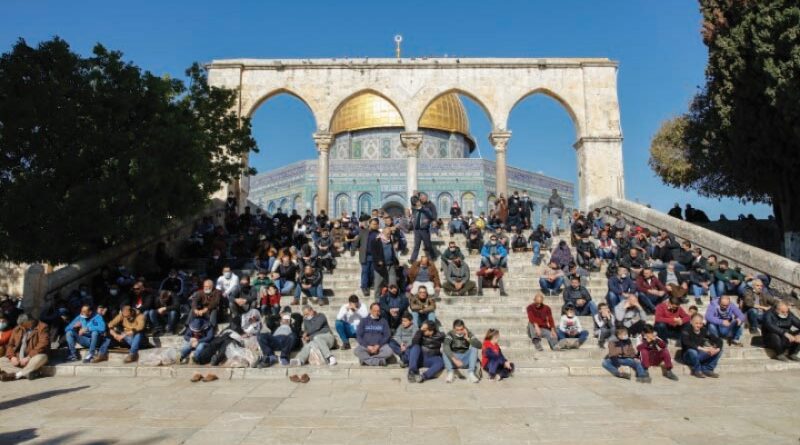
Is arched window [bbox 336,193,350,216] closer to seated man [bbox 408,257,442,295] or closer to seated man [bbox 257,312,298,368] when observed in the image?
seated man [bbox 408,257,442,295]

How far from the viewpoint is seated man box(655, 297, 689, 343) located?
8.20 m

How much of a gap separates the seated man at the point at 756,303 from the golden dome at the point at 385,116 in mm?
30959

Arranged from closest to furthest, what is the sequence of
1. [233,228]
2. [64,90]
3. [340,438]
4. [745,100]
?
[340,438], [64,90], [745,100], [233,228]

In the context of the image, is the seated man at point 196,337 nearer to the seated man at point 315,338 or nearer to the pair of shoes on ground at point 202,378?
the pair of shoes on ground at point 202,378

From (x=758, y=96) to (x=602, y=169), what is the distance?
538cm

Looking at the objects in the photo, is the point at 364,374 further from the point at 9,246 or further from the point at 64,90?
the point at 64,90

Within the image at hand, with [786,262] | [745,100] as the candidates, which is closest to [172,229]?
[786,262]

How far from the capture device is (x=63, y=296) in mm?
9875

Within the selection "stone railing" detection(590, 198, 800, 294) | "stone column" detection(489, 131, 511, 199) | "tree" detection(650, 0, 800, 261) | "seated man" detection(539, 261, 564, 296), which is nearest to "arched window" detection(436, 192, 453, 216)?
"stone column" detection(489, 131, 511, 199)

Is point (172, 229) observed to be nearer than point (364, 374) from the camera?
No

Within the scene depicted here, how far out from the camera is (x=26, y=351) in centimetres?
757

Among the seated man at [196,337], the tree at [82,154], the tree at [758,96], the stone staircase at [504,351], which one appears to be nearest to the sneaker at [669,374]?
the stone staircase at [504,351]

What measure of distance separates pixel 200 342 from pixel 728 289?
8851 millimetres

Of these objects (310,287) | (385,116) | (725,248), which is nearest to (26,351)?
(310,287)
